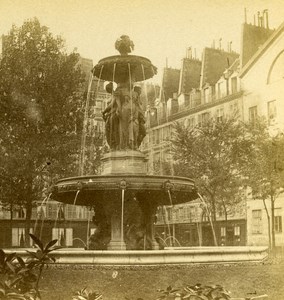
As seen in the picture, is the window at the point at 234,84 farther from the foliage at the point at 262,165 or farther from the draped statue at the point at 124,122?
the draped statue at the point at 124,122

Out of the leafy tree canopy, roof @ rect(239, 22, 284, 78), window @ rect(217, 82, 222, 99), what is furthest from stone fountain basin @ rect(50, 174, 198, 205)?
window @ rect(217, 82, 222, 99)

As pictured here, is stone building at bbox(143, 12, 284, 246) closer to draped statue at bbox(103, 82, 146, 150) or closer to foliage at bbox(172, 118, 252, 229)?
foliage at bbox(172, 118, 252, 229)

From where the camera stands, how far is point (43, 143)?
2503 cm

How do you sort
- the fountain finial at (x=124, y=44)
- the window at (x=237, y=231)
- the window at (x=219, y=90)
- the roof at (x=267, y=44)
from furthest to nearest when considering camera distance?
the window at (x=219, y=90), the window at (x=237, y=231), the roof at (x=267, y=44), the fountain finial at (x=124, y=44)

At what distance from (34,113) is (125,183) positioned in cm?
1557

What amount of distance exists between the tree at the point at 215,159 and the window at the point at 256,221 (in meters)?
5.87

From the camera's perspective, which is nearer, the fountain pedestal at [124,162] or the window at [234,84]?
the fountain pedestal at [124,162]

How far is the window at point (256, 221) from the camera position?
114 ft

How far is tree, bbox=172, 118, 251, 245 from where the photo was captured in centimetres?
2706

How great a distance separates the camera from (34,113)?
83.5 ft

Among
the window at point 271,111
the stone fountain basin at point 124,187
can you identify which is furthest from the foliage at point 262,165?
the stone fountain basin at point 124,187

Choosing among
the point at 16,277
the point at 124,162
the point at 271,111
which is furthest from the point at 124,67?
the point at 271,111

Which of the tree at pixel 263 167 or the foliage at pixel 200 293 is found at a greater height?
the tree at pixel 263 167

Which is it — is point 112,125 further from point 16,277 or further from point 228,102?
point 228,102
